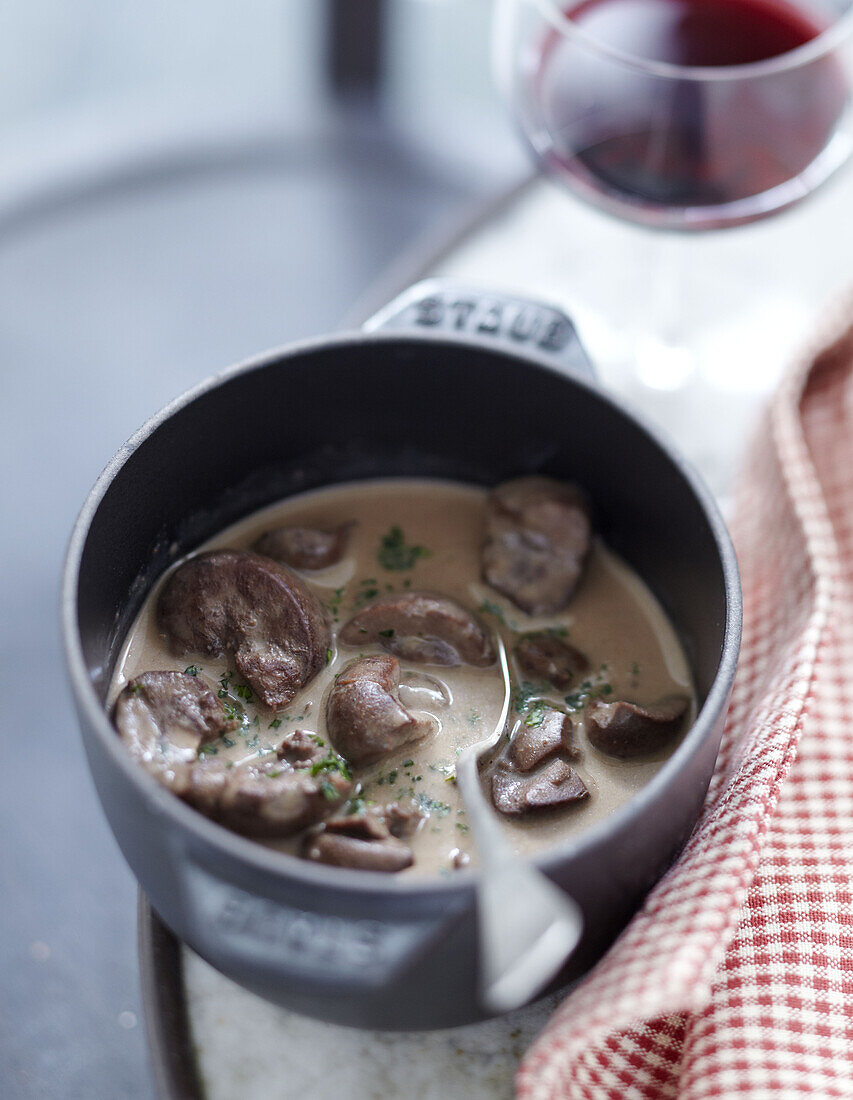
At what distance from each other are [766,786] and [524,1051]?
0.38m

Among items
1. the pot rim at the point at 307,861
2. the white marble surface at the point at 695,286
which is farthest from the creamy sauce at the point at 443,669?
the white marble surface at the point at 695,286

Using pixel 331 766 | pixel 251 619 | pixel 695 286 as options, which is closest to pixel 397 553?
pixel 251 619

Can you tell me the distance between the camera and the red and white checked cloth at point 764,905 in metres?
1.16

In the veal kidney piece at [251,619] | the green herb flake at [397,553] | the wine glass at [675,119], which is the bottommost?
the green herb flake at [397,553]

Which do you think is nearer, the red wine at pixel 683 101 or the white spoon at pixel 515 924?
the white spoon at pixel 515 924

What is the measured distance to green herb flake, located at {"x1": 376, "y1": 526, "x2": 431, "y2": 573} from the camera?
63.8 inches

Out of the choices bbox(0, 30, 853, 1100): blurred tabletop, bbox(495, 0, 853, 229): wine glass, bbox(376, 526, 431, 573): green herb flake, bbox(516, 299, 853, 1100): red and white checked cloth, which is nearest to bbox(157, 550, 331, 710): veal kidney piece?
bbox(376, 526, 431, 573): green herb flake

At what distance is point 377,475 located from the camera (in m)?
1.74

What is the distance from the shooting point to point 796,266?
2182 mm

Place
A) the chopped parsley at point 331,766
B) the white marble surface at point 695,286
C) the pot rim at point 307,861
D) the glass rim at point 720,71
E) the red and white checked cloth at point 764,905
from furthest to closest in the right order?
the white marble surface at point 695,286, the glass rim at point 720,71, the chopped parsley at point 331,766, the red and white checked cloth at point 764,905, the pot rim at point 307,861

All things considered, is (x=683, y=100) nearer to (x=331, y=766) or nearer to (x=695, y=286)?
(x=695, y=286)

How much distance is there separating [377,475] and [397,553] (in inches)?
5.8

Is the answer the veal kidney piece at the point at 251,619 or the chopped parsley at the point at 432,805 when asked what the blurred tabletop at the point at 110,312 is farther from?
the chopped parsley at the point at 432,805

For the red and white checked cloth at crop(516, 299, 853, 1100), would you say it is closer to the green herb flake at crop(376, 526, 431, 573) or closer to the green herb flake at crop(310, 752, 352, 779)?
the green herb flake at crop(310, 752, 352, 779)
